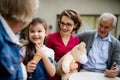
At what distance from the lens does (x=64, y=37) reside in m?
2.03

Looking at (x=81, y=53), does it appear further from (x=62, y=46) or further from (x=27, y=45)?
(x=27, y=45)

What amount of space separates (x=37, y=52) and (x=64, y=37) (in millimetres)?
507

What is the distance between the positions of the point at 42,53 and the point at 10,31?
0.75 m

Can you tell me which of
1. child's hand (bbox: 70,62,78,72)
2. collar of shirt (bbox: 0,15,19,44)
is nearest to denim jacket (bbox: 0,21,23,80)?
collar of shirt (bbox: 0,15,19,44)

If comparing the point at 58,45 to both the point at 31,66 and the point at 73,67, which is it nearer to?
the point at 73,67

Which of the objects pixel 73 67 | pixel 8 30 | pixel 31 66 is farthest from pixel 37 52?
pixel 8 30

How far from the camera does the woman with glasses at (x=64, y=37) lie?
1960mm

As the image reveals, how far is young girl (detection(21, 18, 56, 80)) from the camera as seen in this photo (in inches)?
61.4

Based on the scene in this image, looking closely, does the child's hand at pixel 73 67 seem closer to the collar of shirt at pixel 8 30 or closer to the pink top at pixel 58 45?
the pink top at pixel 58 45

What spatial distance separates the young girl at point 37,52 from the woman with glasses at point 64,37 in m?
0.32

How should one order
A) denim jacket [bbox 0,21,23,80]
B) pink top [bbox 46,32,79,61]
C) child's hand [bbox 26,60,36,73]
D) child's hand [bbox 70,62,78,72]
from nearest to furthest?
denim jacket [bbox 0,21,23,80]
child's hand [bbox 26,60,36,73]
child's hand [bbox 70,62,78,72]
pink top [bbox 46,32,79,61]

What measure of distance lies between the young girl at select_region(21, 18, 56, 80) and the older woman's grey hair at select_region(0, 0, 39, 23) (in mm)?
734

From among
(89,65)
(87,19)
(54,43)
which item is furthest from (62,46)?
(87,19)

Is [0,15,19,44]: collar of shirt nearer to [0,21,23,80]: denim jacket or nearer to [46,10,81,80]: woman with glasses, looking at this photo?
[0,21,23,80]: denim jacket
